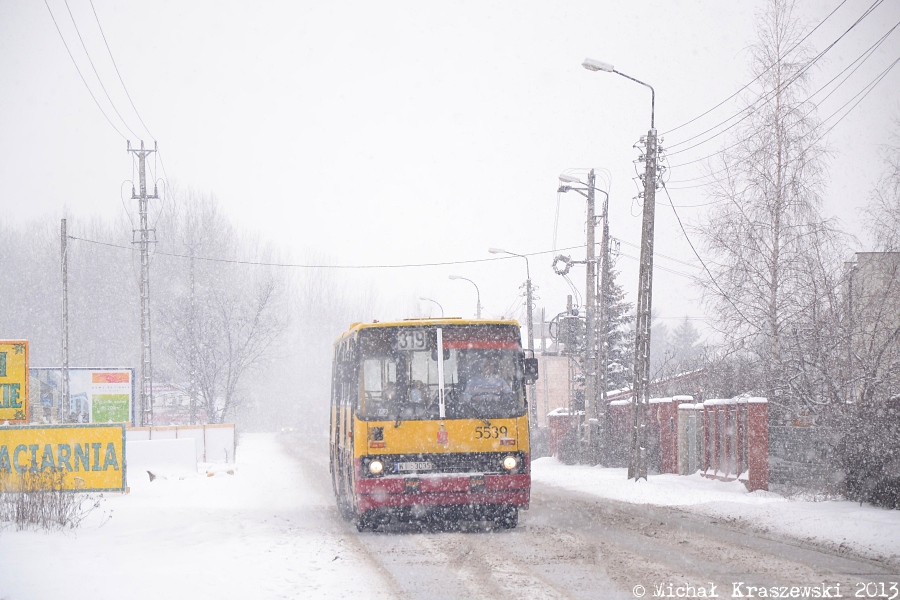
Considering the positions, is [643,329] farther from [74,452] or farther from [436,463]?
[74,452]

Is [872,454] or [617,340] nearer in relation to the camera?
[872,454]

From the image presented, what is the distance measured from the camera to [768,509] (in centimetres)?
1370

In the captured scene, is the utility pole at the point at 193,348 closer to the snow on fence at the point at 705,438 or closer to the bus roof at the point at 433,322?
the snow on fence at the point at 705,438

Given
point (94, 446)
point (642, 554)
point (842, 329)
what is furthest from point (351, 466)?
point (842, 329)

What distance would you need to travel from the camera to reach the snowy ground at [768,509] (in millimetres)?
10523

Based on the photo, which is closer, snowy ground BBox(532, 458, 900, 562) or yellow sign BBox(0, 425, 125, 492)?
snowy ground BBox(532, 458, 900, 562)

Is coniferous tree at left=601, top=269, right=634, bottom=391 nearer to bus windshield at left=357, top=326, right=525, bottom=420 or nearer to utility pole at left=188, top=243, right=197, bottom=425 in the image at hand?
utility pole at left=188, top=243, right=197, bottom=425

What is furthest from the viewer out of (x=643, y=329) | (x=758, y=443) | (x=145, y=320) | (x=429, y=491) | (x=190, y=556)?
(x=145, y=320)

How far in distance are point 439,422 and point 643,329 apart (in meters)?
9.10

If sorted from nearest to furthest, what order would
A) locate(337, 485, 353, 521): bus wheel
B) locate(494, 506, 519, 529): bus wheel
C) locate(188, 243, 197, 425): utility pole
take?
locate(494, 506, 519, 529): bus wheel
locate(337, 485, 353, 521): bus wheel
locate(188, 243, 197, 425): utility pole

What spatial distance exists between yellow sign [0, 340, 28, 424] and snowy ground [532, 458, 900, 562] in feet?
37.8

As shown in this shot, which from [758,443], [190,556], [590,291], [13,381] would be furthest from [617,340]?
[190,556]

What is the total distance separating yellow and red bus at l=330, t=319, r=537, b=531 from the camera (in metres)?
12.5

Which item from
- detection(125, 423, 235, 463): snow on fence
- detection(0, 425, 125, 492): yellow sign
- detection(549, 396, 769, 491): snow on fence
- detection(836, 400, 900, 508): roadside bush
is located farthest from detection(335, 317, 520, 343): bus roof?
detection(125, 423, 235, 463): snow on fence
